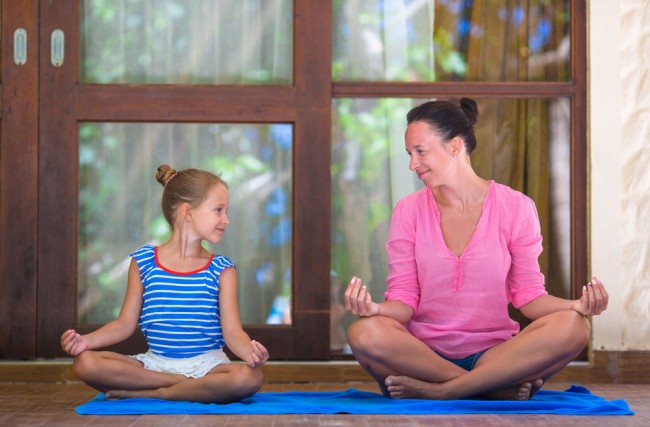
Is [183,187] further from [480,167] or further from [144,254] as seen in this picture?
[480,167]

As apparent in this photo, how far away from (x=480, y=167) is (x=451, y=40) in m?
0.56

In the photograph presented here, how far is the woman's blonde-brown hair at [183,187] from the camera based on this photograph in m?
3.52

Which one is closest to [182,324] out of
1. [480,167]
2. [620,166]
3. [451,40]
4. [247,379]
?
[247,379]

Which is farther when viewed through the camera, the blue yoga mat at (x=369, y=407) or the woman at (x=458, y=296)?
the woman at (x=458, y=296)

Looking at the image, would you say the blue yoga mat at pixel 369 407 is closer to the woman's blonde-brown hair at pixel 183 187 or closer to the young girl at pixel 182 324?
the young girl at pixel 182 324

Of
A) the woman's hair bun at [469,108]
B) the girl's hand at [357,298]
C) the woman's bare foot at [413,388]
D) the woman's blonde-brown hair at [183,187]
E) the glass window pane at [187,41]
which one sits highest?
the glass window pane at [187,41]

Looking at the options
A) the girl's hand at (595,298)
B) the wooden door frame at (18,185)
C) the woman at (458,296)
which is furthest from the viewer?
the wooden door frame at (18,185)

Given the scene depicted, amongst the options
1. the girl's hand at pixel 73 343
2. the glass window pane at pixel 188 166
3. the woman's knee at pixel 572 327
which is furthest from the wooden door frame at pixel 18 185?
the woman's knee at pixel 572 327

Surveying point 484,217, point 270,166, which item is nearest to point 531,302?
point 484,217

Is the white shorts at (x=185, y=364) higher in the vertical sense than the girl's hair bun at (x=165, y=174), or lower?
lower

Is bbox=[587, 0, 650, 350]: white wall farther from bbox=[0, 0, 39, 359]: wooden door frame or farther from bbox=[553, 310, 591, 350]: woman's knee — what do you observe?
bbox=[0, 0, 39, 359]: wooden door frame

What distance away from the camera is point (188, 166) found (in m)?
4.30

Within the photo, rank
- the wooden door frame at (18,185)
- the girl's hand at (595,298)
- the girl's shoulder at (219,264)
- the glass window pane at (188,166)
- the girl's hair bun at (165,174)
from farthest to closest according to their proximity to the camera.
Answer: the glass window pane at (188,166) < the wooden door frame at (18,185) < the girl's hair bun at (165,174) < the girl's shoulder at (219,264) < the girl's hand at (595,298)

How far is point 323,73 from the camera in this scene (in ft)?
13.9
